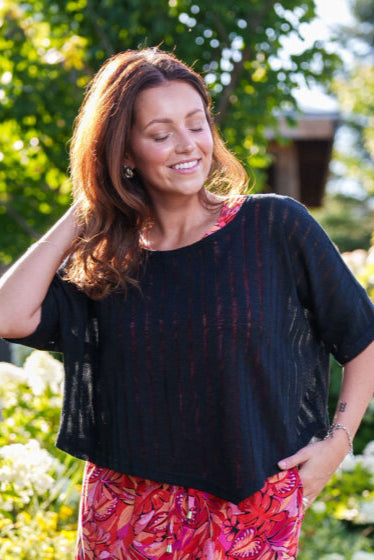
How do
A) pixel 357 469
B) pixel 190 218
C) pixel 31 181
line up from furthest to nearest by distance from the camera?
pixel 31 181 → pixel 357 469 → pixel 190 218

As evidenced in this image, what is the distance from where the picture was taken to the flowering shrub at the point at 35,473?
112 inches

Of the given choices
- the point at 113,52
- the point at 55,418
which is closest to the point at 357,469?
the point at 55,418

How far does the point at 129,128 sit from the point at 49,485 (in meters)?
1.51

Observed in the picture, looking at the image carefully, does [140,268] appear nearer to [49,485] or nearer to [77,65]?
[49,485]

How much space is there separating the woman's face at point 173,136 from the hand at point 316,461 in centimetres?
68

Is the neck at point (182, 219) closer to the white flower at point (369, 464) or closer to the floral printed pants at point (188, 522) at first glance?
the floral printed pants at point (188, 522)

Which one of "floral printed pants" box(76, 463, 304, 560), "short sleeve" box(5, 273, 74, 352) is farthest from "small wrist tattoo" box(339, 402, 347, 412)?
"short sleeve" box(5, 273, 74, 352)

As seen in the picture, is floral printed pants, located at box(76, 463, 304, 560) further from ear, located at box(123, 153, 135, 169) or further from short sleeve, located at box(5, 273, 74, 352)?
ear, located at box(123, 153, 135, 169)

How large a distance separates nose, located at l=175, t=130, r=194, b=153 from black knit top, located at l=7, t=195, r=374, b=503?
0.66 ft

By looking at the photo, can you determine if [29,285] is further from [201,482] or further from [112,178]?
[201,482]

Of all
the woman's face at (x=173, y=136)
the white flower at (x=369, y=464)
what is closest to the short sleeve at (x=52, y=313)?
the woman's face at (x=173, y=136)

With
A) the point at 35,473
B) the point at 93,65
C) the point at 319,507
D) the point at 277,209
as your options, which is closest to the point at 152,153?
the point at 277,209

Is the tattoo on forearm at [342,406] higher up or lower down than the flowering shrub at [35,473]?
higher up

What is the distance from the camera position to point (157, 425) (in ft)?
6.31
